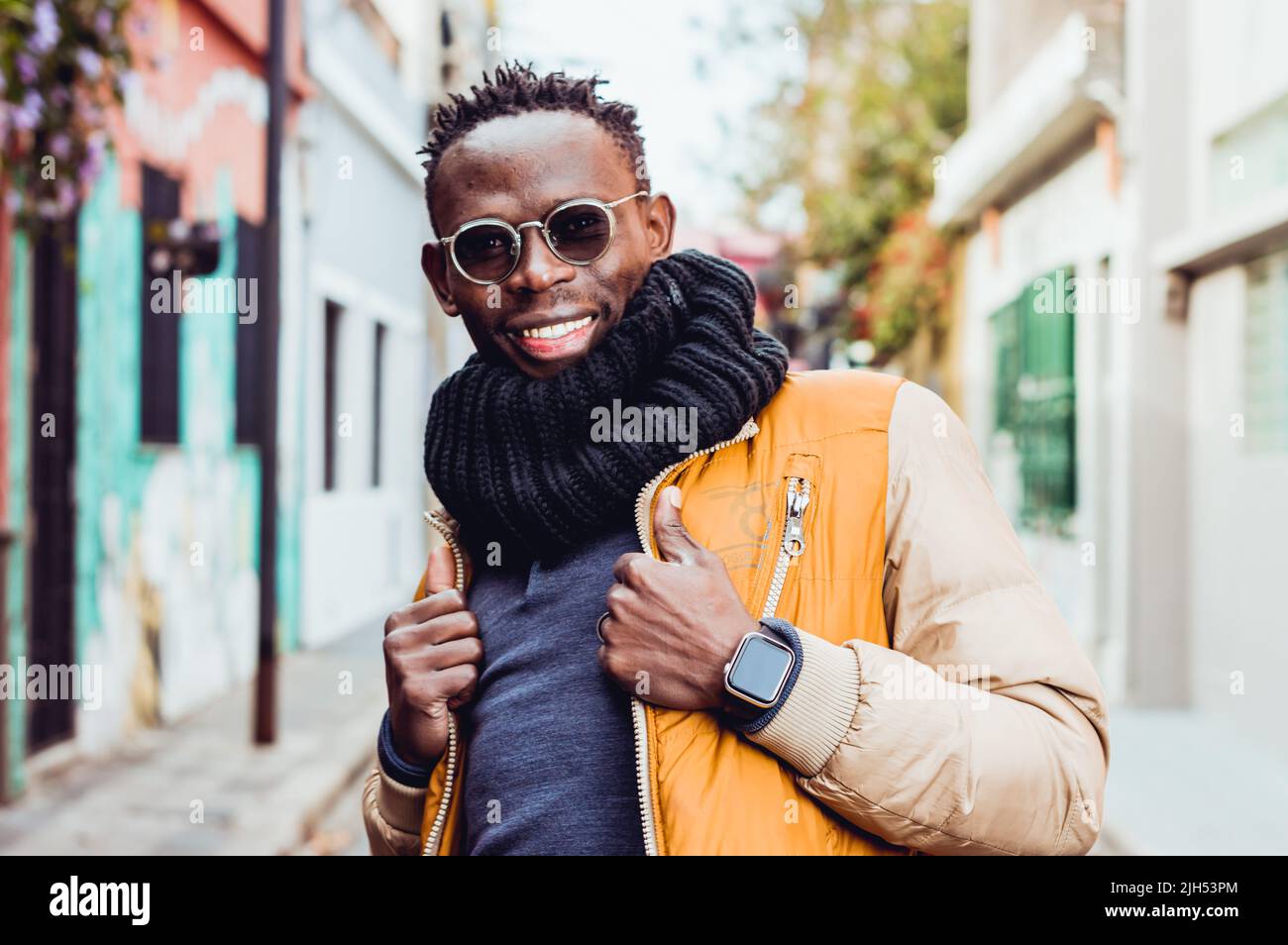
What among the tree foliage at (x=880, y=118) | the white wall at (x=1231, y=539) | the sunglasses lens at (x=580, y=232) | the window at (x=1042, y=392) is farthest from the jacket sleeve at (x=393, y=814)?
the tree foliage at (x=880, y=118)

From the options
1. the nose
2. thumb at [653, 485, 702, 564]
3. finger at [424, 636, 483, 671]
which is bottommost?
finger at [424, 636, 483, 671]

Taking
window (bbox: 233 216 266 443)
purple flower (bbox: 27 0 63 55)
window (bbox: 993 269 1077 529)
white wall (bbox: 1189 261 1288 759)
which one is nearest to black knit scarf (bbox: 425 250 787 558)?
purple flower (bbox: 27 0 63 55)

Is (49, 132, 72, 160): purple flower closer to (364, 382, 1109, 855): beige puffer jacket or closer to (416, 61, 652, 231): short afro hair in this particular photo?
(416, 61, 652, 231): short afro hair

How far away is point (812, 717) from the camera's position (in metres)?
1.30

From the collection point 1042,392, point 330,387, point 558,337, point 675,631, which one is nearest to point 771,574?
point 675,631

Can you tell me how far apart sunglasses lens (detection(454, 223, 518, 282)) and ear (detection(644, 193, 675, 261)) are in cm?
20

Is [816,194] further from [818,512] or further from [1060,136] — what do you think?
[818,512]

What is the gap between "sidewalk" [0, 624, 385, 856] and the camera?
5113 millimetres

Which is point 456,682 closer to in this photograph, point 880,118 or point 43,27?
point 43,27

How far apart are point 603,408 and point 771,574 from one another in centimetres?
29

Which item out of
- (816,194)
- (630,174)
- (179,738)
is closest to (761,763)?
(630,174)

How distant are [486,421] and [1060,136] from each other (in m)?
A: 9.23

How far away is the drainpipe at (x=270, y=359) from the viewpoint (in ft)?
22.3
